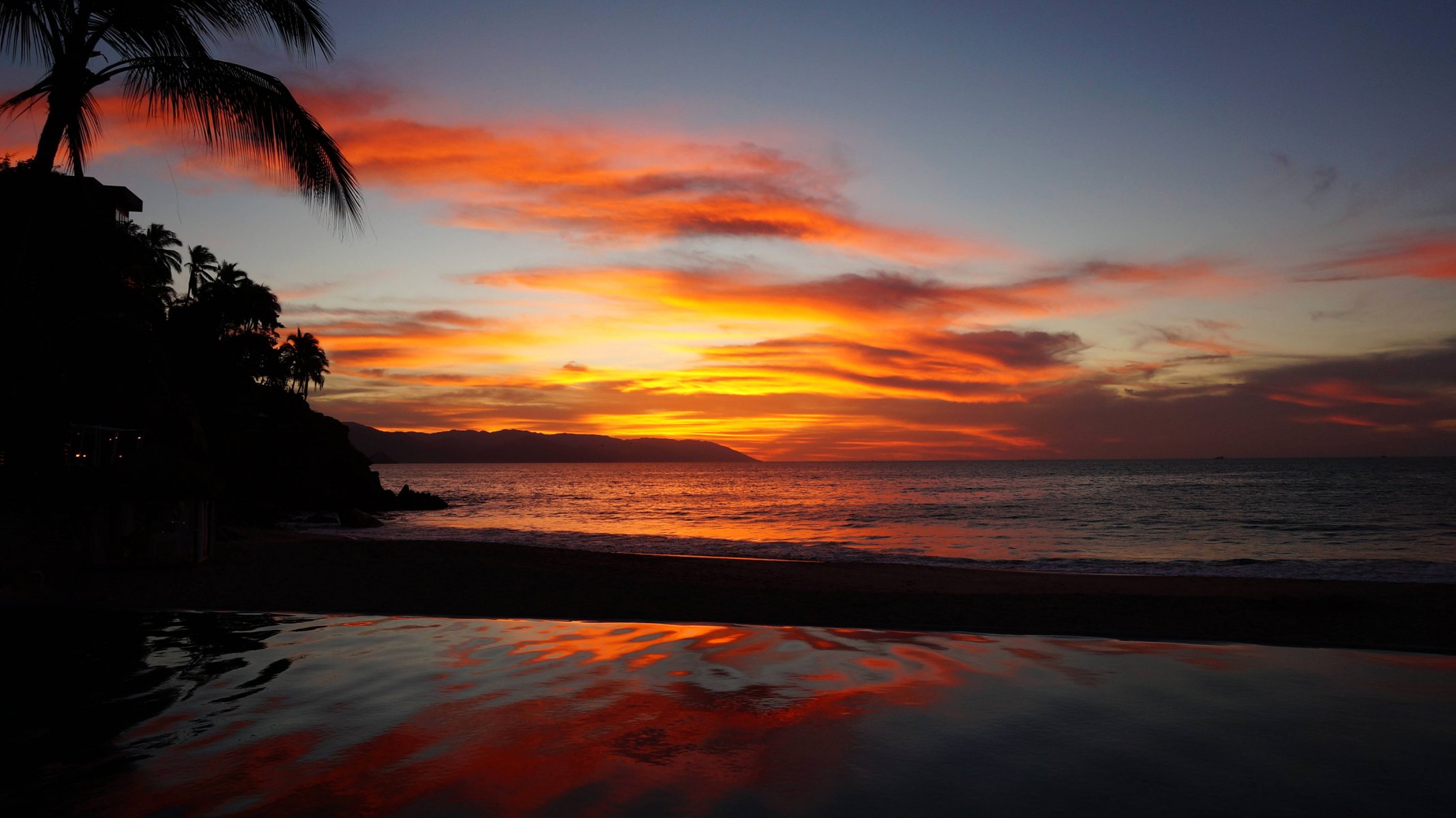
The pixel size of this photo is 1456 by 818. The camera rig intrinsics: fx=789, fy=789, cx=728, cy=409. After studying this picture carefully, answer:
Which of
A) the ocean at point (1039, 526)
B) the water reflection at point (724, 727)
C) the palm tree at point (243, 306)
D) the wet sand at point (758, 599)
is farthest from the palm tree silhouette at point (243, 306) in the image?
the water reflection at point (724, 727)

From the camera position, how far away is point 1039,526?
125ft

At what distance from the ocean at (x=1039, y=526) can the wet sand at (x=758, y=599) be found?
8261 millimetres

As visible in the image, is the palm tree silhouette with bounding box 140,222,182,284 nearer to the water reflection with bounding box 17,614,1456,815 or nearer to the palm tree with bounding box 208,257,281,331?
the palm tree with bounding box 208,257,281,331

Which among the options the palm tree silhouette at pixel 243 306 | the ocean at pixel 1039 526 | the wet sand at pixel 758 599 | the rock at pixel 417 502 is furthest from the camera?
the rock at pixel 417 502

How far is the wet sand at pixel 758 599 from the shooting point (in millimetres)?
10477

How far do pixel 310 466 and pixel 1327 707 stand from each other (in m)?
55.1

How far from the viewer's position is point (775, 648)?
880cm

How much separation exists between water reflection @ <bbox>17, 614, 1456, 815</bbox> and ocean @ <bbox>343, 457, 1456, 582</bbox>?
15.9 meters

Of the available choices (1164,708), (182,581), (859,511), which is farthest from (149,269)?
(859,511)

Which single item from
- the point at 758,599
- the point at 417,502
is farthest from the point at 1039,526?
the point at 417,502

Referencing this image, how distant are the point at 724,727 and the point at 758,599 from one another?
23.1ft

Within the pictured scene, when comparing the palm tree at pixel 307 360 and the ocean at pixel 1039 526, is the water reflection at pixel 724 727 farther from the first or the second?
the palm tree at pixel 307 360

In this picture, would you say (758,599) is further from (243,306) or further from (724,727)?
(243,306)

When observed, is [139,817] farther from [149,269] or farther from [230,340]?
[230,340]
